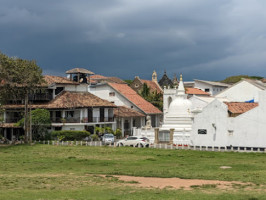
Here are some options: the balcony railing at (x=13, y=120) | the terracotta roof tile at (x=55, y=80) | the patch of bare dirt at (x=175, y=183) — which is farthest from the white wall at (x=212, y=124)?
the balcony railing at (x=13, y=120)

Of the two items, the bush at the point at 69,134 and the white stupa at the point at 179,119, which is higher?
the white stupa at the point at 179,119

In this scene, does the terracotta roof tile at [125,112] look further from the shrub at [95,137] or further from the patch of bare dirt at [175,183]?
the patch of bare dirt at [175,183]

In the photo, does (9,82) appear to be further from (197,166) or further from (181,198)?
(181,198)

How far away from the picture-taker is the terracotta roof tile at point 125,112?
7288 centimetres

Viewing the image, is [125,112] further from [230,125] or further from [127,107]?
[230,125]

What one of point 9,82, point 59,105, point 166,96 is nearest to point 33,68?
point 9,82

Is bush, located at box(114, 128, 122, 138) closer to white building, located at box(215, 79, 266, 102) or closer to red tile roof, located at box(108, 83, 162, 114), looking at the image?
red tile roof, located at box(108, 83, 162, 114)

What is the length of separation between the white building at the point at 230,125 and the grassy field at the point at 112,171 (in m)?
5.86

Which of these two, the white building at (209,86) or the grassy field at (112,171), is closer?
the grassy field at (112,171)

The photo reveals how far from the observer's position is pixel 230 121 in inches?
1864

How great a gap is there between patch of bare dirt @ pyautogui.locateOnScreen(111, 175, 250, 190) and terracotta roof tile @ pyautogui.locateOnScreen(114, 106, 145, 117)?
46.7 m

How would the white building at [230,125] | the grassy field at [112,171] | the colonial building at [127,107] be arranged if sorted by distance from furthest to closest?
1. the colonial building at [127,107]
2. the white building at [230,125]
3. the grassy field at [112,171]

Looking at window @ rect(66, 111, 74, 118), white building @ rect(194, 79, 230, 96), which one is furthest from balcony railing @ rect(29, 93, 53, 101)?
white building @ rect(194, 79, 230, 96)

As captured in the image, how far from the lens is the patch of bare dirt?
73.2ft
